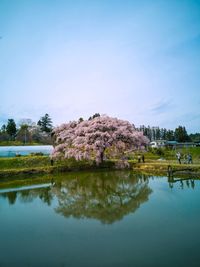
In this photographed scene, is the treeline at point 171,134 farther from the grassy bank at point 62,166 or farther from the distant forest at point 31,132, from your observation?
the grassy bank at point 62,166

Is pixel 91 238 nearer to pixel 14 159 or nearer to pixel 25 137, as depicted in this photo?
pixel 14 159

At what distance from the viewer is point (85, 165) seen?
25.2 m

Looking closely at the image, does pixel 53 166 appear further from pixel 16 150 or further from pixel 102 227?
pixel 16 150

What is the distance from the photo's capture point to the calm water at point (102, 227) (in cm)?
616

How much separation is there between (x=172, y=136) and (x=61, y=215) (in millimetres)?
78538

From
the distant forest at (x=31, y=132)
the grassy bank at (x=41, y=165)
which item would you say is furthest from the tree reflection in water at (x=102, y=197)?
the distant forest at (x=31, y=132)

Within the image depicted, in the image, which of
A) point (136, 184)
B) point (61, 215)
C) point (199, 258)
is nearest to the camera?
point (199, 258)

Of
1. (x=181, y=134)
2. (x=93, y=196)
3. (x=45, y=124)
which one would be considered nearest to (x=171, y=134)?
(x=181, y=134)

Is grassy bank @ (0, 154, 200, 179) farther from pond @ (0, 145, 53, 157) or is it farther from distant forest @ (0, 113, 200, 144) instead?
distant forest @ (0, 113, 200, 144)

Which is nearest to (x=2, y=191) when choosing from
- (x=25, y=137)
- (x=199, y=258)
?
(x=199, y=258)

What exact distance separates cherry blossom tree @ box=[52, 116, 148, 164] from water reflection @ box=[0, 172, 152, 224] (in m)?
6.31

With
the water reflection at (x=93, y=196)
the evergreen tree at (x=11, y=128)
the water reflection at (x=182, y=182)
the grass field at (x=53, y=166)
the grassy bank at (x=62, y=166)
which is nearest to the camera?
the water reflection at (x=93, y=196)

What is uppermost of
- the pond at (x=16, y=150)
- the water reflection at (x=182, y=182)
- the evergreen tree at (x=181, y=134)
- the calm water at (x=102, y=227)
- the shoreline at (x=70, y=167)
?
the evergreen tree at (x=181, y=134)

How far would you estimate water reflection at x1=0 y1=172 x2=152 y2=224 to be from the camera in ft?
34.3
